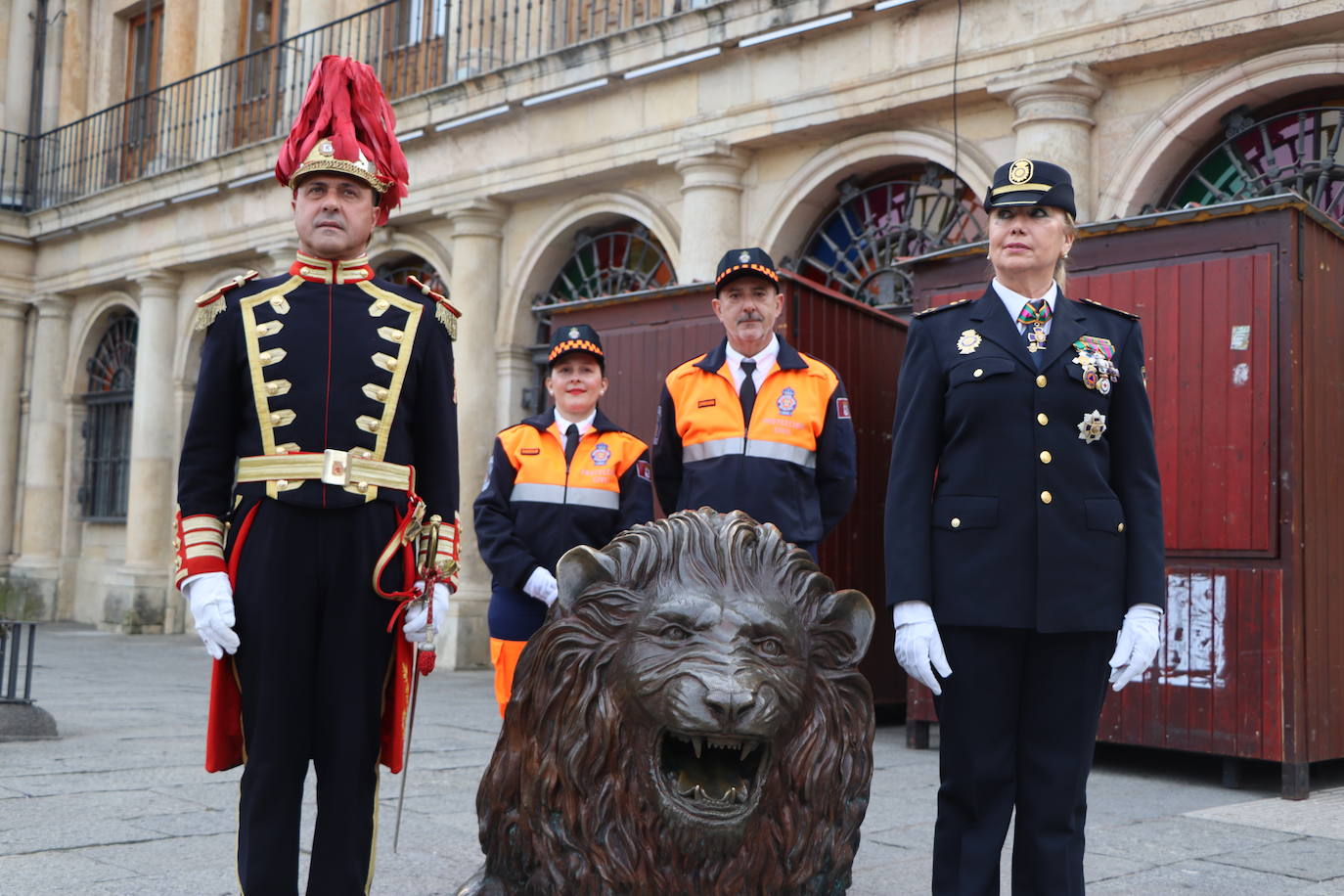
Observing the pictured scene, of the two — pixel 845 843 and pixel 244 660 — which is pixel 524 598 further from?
pixel 845 843

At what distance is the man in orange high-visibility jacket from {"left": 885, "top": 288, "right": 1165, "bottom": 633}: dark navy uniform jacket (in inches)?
48.0

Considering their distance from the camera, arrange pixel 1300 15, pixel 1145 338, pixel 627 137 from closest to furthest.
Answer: pixel 1145 338 < pixel 1300 15 < pixel 627 137

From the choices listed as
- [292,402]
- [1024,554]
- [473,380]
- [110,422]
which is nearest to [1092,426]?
[1024,554]

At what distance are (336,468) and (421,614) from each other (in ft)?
1.19

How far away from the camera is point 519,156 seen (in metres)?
11.9

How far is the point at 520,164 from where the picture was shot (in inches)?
467

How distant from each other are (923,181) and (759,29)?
158 centimetres

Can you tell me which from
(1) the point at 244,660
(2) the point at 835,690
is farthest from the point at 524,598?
(2) the point at 835,690

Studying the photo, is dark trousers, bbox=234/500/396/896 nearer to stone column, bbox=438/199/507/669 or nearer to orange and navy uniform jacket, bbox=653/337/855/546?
orange and navy uniform jacket, bbox=653/337/855/546

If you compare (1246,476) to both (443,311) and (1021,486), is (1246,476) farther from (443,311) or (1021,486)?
(443,311)

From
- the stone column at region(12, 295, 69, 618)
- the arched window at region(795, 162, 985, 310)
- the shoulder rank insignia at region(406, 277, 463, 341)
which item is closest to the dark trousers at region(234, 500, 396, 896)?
the shoulder rank insignia at region(406, 277, 463, 341)

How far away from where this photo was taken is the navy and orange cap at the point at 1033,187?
305 centimetres

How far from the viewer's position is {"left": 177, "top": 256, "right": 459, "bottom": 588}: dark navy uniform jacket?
2967mm

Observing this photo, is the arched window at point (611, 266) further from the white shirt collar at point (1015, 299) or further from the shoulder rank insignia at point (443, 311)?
the white shirt collar at point (1015, 299)
